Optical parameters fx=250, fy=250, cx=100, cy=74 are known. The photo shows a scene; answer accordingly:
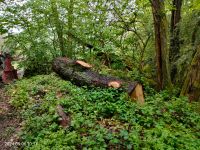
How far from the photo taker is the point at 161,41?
20.8 ft

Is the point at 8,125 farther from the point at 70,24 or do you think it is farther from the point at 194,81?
the point at 70,24

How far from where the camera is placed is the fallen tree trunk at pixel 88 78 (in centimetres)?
602

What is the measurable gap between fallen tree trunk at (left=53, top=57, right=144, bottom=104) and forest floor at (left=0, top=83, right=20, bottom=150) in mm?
1857

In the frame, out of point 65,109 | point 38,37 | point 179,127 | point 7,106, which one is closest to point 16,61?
point 38,37

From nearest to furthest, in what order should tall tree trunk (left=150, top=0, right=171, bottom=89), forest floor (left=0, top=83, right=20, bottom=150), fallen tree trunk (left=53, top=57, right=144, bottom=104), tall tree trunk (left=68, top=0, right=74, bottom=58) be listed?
forest floor (left=0, top=83, right=20, bottom=150), fallen tree trunk (left=53, top=57, right=144, bottom=104), tall tree trunk (left=150, top=0, right=171, bottom=89), tall tree trunk (left=68, top=0, right=74, bottom=58)

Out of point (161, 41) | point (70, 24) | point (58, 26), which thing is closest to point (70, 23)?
point (70, 24)

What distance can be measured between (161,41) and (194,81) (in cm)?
128

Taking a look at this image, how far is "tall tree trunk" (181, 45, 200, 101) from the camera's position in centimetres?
614

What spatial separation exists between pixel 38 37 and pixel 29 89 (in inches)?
107

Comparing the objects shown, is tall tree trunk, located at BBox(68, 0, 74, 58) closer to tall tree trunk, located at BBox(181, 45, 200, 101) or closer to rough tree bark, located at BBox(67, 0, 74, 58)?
rough tree bark, located at BBox(67, 0, 74, 58)

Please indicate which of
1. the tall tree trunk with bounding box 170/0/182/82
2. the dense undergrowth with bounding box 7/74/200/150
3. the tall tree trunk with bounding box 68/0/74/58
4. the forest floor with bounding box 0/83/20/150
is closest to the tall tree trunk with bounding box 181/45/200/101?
the dense undergrowth with bounding box 7/74/200/150

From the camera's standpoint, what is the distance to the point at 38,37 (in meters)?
8.88

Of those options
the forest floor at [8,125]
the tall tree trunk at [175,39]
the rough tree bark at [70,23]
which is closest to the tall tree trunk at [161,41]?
the tall tree trunk at [175,39]

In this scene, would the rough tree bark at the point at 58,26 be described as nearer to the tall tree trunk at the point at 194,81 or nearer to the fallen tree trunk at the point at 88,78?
the fallen tree trunk at the point at 88,78
